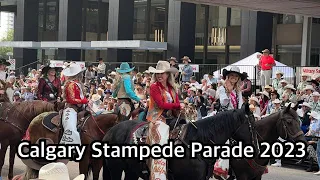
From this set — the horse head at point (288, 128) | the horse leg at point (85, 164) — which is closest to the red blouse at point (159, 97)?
the horse head at point (288, 128)

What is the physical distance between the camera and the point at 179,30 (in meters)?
27.1

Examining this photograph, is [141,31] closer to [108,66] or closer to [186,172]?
[108,66]

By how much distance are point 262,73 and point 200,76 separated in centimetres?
464

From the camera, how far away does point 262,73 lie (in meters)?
19.3

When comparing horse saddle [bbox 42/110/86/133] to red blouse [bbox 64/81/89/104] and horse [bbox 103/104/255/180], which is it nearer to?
red blouse [bbox 64/81/89/104]

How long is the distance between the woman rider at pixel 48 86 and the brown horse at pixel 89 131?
191 centimetres

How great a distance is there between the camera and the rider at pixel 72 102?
33.4 feet

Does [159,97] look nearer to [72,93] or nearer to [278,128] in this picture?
[278,128]

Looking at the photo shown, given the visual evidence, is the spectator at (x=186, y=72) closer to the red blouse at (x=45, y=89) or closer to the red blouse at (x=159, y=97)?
the red blouse at (x=45, y=89)

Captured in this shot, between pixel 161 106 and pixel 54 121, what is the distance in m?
3.18

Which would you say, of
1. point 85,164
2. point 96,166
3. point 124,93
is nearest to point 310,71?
point 124,93

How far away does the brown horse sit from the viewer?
10.5 m

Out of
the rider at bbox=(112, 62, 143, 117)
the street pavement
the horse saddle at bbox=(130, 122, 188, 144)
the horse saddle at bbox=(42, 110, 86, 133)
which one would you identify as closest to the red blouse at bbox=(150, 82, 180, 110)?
the horse saddle at bbox=(130, 122, 188, 144)

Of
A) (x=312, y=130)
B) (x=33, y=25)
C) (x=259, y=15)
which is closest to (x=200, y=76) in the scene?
(x=259, y=15)
